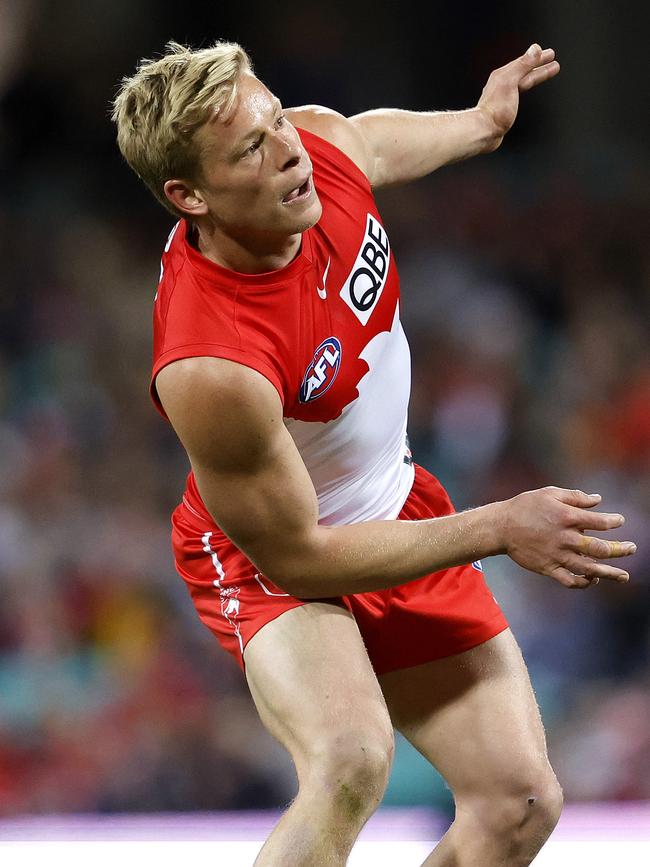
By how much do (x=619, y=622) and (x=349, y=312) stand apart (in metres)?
2.78

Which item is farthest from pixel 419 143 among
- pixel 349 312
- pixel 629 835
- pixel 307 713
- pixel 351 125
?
pixel 629 835

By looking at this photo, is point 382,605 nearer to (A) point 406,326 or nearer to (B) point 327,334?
(B) point 327,334

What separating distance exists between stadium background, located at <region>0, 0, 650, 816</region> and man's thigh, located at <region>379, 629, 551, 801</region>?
1.62 meters

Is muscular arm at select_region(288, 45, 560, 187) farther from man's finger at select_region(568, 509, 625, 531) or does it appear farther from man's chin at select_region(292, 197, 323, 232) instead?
man's finger at select_region(568, 509, 625, 531)

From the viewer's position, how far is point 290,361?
2.31 meters

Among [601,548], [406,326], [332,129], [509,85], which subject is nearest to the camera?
[601,548]

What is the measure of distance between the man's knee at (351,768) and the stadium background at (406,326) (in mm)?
Answer: 2087

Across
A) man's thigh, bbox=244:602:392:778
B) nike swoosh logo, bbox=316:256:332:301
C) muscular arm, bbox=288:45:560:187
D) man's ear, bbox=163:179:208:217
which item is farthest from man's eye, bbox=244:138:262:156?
man's thigh, bbox=244:602:392:778

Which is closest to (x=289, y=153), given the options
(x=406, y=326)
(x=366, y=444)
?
(x=366, y=444)

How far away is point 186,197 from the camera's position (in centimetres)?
234

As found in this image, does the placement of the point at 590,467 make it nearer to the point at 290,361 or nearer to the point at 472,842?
the point at 472,842

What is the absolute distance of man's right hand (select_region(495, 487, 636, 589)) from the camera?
6.91ft

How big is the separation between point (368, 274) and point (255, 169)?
0.37 m

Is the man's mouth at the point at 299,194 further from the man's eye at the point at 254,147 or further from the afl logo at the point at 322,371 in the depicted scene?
the afl logo at the point at 322,371
